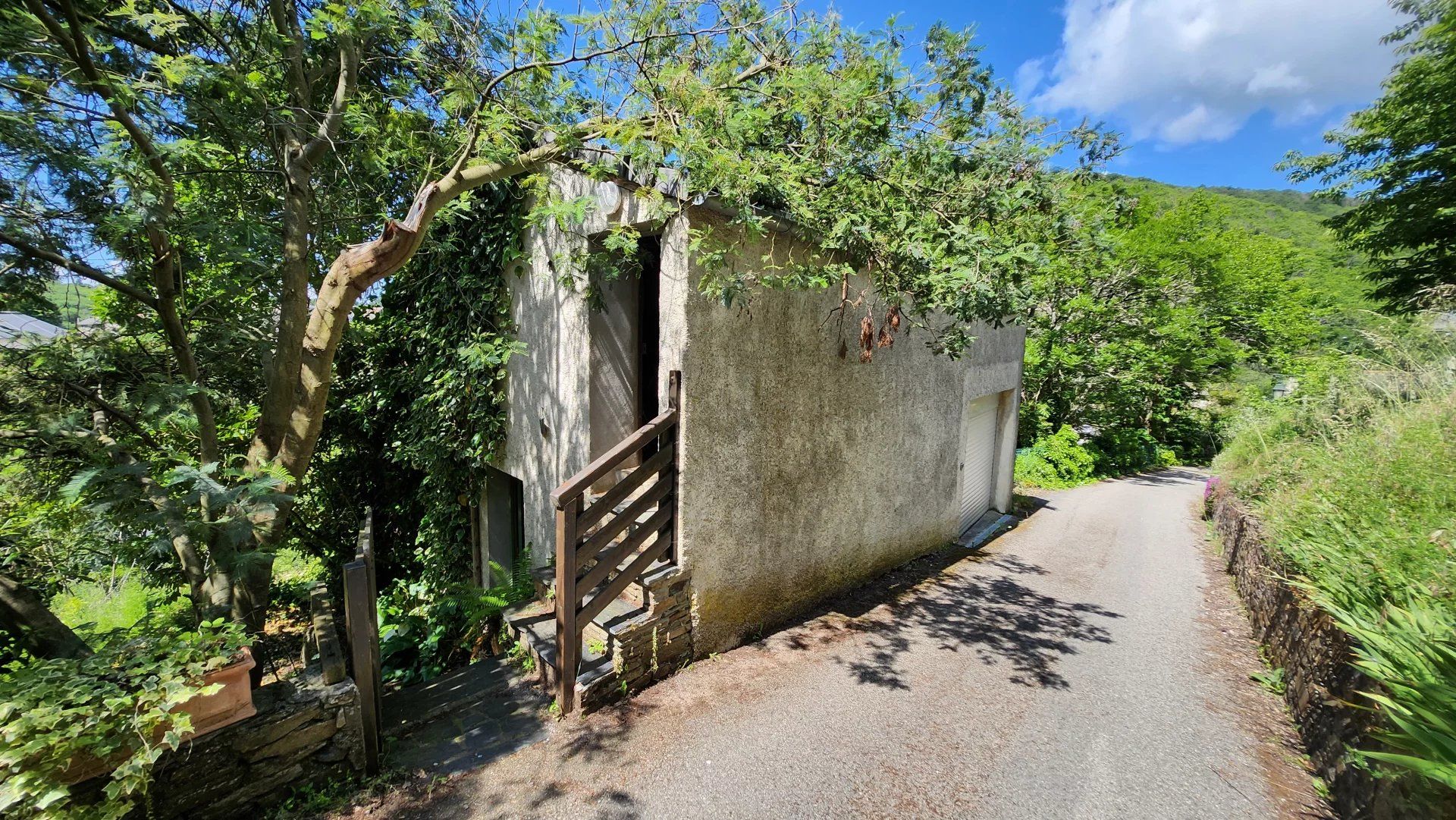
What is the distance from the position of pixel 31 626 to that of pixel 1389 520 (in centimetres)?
877

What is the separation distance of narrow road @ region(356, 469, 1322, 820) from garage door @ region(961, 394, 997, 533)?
279 centimetres

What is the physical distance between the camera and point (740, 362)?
454cm

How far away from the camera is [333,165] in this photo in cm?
536

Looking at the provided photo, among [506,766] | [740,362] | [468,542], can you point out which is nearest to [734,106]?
[740,362]

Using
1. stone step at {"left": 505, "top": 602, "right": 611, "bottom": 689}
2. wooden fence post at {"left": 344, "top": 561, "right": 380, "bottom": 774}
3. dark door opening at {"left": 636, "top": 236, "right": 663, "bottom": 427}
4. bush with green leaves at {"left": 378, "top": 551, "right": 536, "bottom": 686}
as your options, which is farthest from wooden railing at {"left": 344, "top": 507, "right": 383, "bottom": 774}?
dark door opening at {"left": 636, "top": 236, "right": 663, "bottom": 427}

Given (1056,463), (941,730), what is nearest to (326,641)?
(941,730)

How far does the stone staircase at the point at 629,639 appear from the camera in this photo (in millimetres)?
4023

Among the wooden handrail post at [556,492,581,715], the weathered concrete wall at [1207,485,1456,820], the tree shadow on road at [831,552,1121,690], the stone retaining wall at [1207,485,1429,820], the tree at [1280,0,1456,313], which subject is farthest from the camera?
the tree at [1280,0,1456,313]

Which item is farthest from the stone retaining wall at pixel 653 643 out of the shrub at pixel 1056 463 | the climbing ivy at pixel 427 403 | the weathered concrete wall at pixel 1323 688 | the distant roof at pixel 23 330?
the shrub at pixel 1056 463

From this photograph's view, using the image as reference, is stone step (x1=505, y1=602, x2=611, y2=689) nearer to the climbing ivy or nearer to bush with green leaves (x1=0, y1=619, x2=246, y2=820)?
bush with green leaves (x1=0, y1=619, x2=246, y2=820)

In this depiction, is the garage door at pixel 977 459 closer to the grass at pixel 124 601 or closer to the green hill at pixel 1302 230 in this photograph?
the grass at pixel 124 601

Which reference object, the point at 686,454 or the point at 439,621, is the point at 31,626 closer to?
the point at 439,621

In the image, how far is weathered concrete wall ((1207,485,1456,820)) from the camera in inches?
114

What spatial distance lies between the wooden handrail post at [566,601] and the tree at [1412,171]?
39.9ft
